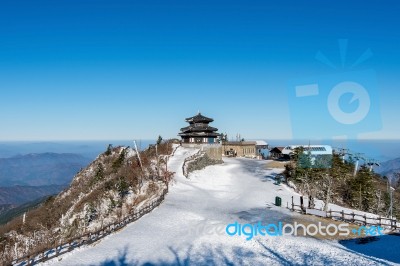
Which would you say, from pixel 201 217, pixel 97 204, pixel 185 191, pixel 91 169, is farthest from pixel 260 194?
pixel 91 169

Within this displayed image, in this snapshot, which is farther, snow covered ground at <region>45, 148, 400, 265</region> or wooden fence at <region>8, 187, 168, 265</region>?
snow covered ground at <region>45, 148, 400, 265</region>

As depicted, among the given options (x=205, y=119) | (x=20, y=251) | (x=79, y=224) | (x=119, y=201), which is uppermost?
(x=205, y=119)

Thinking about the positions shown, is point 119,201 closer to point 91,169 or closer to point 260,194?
point 260,194

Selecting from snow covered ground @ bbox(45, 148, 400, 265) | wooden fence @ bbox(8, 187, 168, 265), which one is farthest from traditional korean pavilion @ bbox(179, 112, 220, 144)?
wooden fence @ bbox(8, 187, 168, 265)

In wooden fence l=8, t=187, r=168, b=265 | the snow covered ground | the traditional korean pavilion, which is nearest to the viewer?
wooden fence l=8, t=187, r=168, b=265

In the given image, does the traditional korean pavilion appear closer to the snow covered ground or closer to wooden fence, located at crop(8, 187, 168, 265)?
the snow covered ground

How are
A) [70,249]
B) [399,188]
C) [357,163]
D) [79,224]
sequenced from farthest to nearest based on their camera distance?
1. [399,188]
2. [357,163]
3. [79,224]
4. [70,249]

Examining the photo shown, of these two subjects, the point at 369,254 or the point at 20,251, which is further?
the point at 20,251
